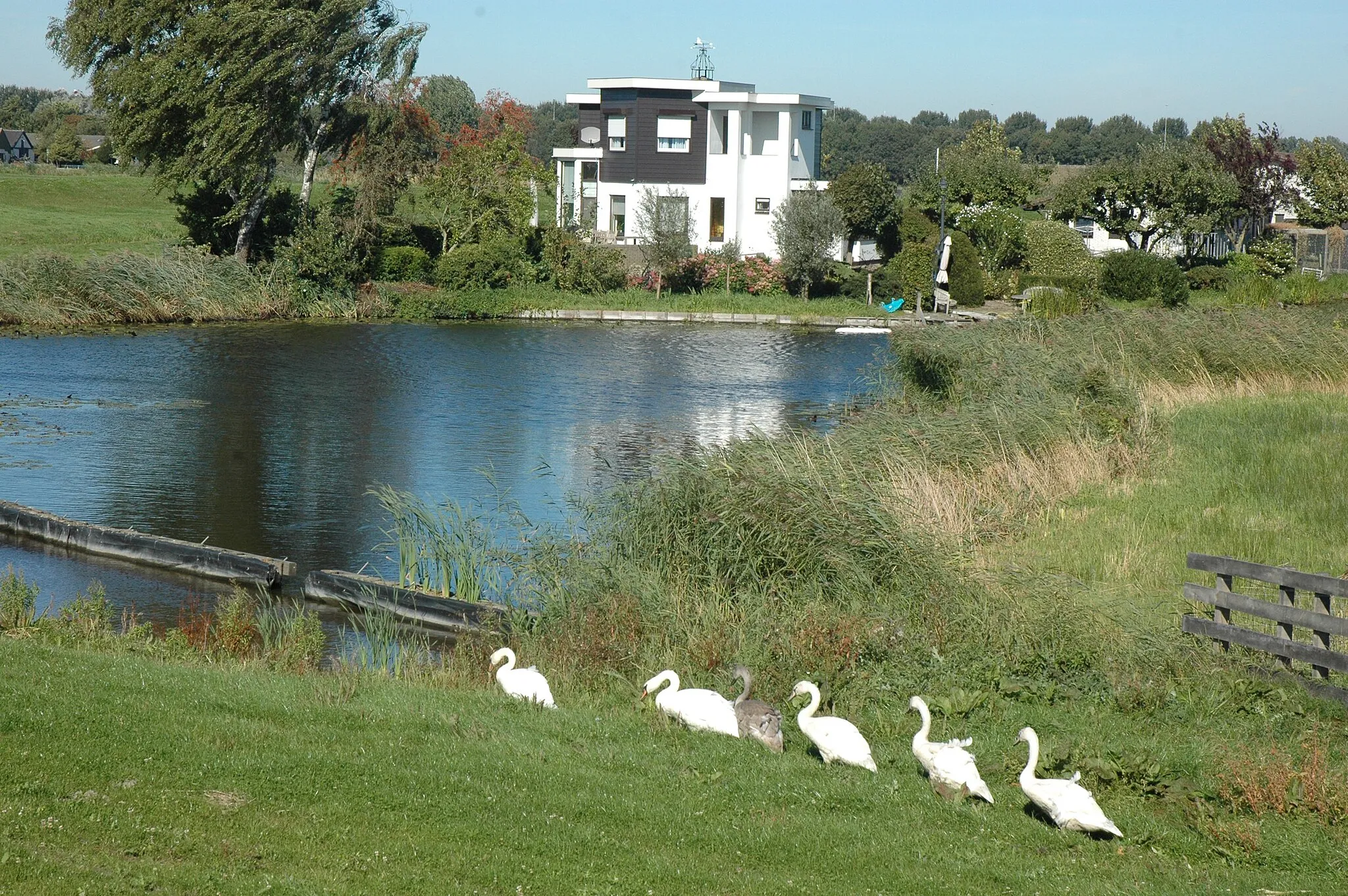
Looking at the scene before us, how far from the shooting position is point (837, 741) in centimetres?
819

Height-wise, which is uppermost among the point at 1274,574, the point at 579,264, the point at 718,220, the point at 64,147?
the point at 64,147

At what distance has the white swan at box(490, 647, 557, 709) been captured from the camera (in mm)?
9375

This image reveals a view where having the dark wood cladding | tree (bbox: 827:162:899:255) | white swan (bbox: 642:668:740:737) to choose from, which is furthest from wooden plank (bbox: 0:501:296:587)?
the dark wood cladding

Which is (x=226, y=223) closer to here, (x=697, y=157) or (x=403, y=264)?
(x=403, y=264)

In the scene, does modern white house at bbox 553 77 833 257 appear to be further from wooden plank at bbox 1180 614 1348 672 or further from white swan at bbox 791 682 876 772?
white swan at bbox 791 682 876 772

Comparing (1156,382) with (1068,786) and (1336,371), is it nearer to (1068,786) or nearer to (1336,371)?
(1336,371)

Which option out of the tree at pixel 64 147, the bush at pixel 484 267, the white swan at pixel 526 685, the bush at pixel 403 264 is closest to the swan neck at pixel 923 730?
the white swan at pixel 526 685

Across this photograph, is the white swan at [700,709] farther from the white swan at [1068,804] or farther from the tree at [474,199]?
the tree at [474,199]

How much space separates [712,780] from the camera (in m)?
7.65

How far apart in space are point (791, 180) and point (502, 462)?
39.6 m

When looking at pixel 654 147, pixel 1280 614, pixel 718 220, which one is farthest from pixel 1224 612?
pixel 654 147

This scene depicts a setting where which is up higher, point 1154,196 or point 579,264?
point 1154,196

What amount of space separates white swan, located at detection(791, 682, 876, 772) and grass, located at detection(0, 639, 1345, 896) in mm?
113

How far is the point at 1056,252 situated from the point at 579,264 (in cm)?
1787
